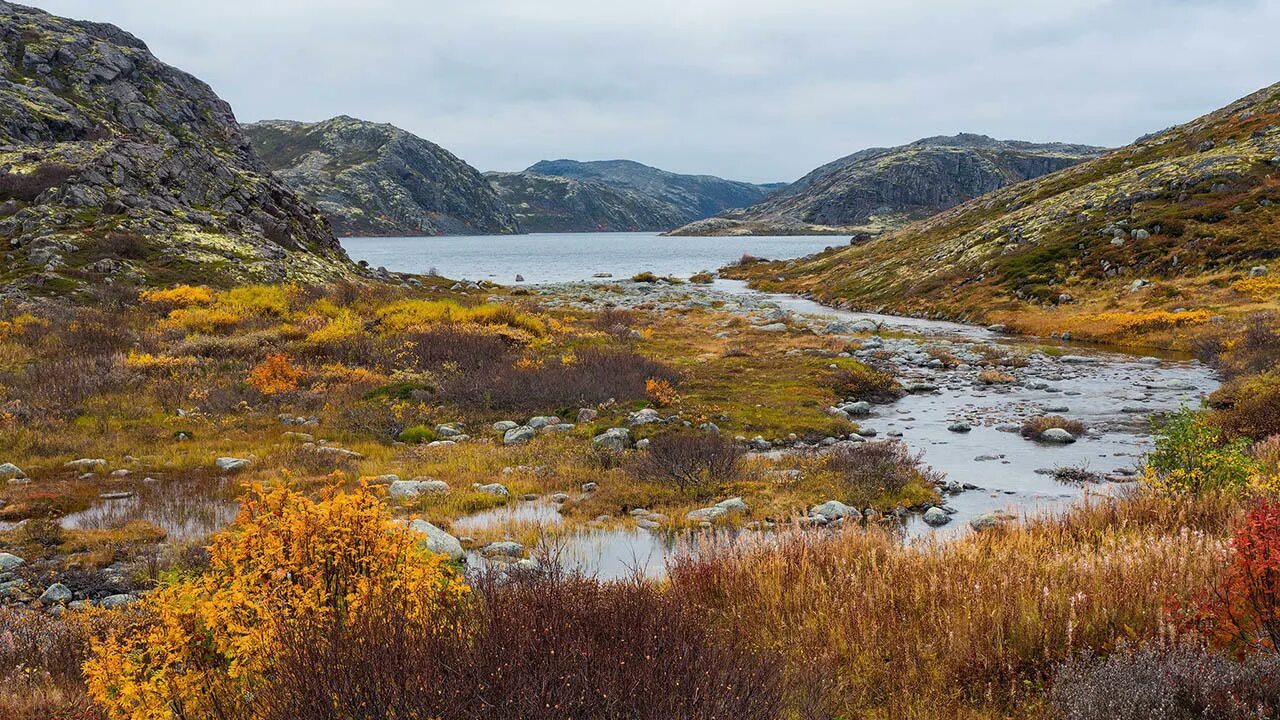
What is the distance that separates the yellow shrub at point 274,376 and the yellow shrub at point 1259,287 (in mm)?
40473

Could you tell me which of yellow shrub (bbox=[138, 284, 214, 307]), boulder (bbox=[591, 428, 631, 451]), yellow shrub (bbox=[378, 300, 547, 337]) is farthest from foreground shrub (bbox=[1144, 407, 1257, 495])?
yellow shrub (bbox=[138, 284, 214, 307])

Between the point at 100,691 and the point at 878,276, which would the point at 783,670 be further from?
the point at 878,276

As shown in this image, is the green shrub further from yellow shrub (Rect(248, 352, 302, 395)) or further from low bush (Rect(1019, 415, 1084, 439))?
low bush (Rect(1019, 415, 1084, 439))

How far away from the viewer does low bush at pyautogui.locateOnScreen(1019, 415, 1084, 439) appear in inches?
654

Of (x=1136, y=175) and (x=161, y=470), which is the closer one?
(x=161, y=470)

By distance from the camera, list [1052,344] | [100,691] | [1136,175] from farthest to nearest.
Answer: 1. [1136,175]
2. [1052,344]
3. [100,691]

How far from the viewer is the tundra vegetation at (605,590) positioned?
3.79 metres

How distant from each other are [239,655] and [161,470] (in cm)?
1032

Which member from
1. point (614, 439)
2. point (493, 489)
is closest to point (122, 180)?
point (614, 439)

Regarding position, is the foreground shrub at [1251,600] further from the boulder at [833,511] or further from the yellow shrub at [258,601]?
the boulder at [833,511]

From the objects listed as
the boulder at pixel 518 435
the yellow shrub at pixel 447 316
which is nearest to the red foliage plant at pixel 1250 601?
the boulder at pixel 518 435

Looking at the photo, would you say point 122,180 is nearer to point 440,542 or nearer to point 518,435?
point 518,435

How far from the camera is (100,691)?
4207mm

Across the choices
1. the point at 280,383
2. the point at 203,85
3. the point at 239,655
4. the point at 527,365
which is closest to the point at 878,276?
the point at 527,365
